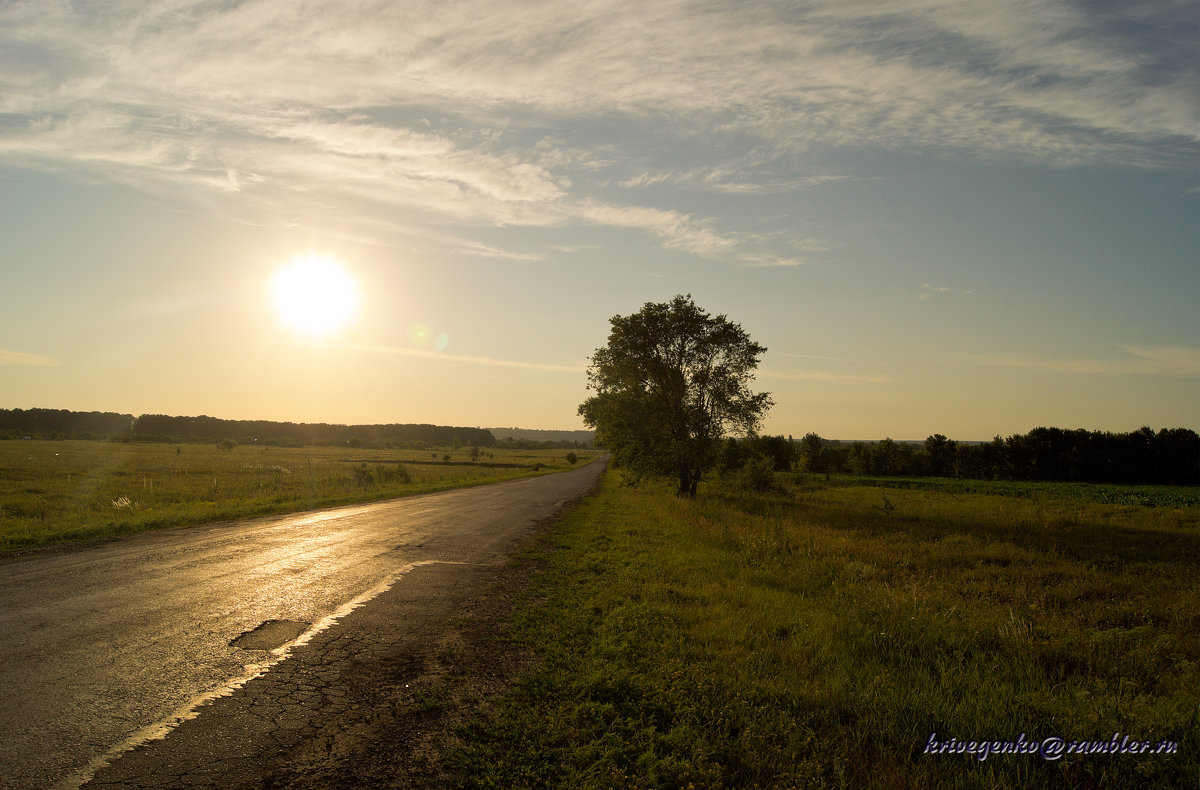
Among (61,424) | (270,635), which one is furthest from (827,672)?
(61,424)

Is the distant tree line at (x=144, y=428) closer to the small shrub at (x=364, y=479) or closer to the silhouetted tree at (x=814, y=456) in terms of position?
the silhouetted tree at (x=814, y=456)

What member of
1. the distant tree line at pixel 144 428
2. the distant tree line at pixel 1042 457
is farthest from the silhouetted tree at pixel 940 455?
the distant tree line at pixel 144 428

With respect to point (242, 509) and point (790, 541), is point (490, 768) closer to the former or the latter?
point (790, 541)

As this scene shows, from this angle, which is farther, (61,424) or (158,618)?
(61,424)

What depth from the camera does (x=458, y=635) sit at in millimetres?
7301

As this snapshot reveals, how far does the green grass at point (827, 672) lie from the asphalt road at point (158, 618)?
2.51m

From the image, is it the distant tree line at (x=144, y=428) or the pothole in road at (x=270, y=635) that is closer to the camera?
the pothole in road at (x=270, y=635)

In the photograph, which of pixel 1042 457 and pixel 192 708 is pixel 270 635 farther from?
pixel 1042 457

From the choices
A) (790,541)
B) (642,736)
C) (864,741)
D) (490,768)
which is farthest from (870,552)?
(490,768)

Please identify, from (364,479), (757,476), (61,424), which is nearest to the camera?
(364,479)

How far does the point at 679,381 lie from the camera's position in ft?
104

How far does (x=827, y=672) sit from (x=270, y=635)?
6.31 m

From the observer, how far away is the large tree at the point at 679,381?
100 ft

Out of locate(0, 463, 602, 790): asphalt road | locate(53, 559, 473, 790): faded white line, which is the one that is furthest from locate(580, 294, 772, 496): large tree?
locate(53, 559, 473, 790): faded white line
